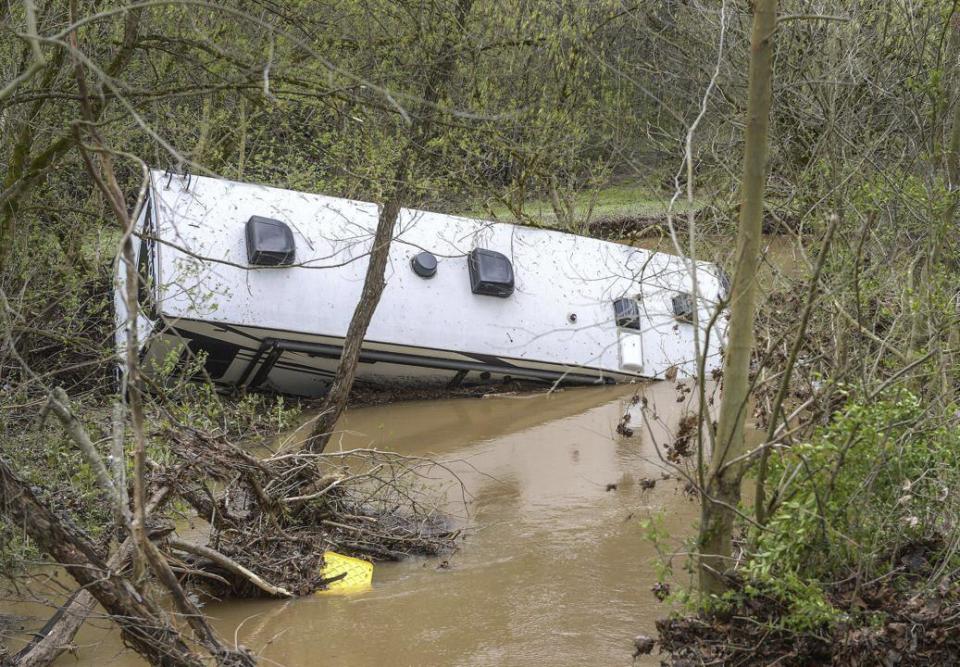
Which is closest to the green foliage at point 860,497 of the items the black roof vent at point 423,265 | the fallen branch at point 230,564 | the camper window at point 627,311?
the fallen branch at point 230,564

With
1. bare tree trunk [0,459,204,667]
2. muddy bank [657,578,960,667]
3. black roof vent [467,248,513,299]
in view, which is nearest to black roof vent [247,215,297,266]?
black roof vent [467,248,513,299]

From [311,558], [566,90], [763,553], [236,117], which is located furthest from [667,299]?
[763,553]

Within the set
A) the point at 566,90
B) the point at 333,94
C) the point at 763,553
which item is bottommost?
the point at 763,553

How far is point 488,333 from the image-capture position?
1461 cm

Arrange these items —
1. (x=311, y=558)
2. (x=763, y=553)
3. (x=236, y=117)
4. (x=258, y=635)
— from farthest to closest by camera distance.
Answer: (x=236, y=117) → (x=311, y=558) → (x=258, y=635) → (x=763, y=553)

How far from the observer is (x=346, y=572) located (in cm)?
851

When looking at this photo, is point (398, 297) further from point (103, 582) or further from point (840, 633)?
point (840, 633)

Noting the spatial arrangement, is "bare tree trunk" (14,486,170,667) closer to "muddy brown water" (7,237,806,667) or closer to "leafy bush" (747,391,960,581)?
"muddy brown water" (7,237,806,667)

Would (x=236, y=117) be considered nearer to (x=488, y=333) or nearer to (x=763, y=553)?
(x=488, y=333)

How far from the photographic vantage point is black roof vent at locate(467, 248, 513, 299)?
1441 centimetres

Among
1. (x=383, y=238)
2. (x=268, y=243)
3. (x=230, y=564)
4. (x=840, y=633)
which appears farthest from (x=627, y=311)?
(x=840, y=633)

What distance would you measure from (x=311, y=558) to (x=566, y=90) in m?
10.8

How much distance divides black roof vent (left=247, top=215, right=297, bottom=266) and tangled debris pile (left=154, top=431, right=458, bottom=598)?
385 cm

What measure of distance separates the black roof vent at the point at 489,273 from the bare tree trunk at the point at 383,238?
149 inches
